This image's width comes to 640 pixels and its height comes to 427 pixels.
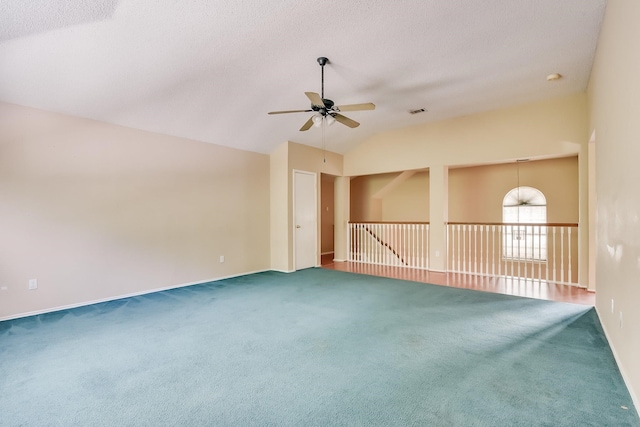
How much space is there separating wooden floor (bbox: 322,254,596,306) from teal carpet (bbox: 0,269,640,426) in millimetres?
535

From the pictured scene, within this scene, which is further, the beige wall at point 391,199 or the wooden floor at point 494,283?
the beige wall at point 391,199

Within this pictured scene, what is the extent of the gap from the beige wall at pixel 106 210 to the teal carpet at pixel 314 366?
0.57 meters

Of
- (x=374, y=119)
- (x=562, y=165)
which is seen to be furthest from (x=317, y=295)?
(x=562, y=165)

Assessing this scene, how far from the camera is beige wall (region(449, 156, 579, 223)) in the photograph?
6.78 m

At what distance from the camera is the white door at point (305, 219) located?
21.2 ft

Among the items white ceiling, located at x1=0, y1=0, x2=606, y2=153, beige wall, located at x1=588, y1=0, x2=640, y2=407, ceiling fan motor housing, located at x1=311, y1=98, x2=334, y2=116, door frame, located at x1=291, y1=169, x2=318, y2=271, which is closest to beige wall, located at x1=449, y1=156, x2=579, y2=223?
white ceiling, located at x1=0, y1=0, x2=606, y2=153

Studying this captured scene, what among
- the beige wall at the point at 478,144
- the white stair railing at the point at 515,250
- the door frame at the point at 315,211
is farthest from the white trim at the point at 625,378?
the door frame at the point at 315,211

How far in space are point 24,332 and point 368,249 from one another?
19.9 ft

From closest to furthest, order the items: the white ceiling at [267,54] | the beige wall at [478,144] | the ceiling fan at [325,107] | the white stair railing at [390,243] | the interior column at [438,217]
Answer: the white ceiling at [267,54] < the ceiling fan at [325,107] < the beige wall at [478,144] < the interior column at [438,217] < the white stair railing at [390,243]

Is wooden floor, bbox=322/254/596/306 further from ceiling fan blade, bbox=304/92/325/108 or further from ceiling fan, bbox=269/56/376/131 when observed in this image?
ceiling fan blade, bbox=304/92/325/108

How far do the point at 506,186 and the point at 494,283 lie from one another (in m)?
3.51

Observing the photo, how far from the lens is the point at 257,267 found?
6293mm

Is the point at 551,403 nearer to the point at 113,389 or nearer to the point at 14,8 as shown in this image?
the point at 113,389

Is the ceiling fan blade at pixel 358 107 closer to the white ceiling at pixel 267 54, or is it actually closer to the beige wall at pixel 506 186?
the white ceiling at pixel 267 54
